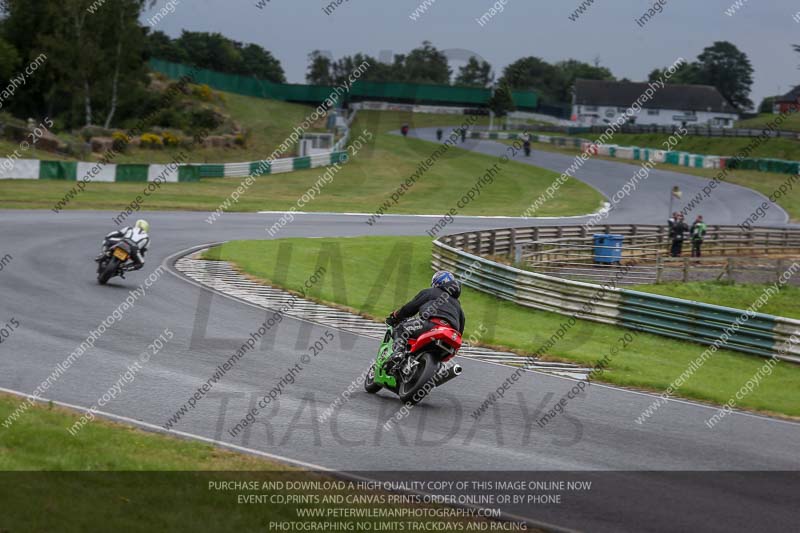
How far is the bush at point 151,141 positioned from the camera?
56.9 metres

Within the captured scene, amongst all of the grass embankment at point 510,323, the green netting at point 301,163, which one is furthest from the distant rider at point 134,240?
the green netting at point 301,163

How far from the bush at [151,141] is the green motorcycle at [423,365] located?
48.1 m

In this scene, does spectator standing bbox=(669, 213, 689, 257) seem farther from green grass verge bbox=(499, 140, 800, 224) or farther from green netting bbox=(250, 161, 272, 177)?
green netting bbox=(250, 161, 272, 177)

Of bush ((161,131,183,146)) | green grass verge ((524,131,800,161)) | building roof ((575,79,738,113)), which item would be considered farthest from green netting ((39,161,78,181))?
building roof ((575,79,738,113))

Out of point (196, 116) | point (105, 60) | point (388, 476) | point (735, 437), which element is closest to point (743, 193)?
point (196, 116)

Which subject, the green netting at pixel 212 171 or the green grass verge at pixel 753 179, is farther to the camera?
the green grass verge at pixel 753 179

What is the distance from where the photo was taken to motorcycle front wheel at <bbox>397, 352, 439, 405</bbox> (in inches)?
445

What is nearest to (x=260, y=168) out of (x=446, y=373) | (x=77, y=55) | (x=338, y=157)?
(x=338, y=157)

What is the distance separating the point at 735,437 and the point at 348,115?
80507mm

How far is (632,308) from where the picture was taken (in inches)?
763

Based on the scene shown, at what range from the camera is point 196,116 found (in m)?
67.9

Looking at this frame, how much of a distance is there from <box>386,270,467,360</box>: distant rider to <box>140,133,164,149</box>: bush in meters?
48.0

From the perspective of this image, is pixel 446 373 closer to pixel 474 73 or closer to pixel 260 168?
pixel 260 168

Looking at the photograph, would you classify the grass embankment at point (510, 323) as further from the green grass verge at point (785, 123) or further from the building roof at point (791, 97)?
the building roof at point (791, 97)
